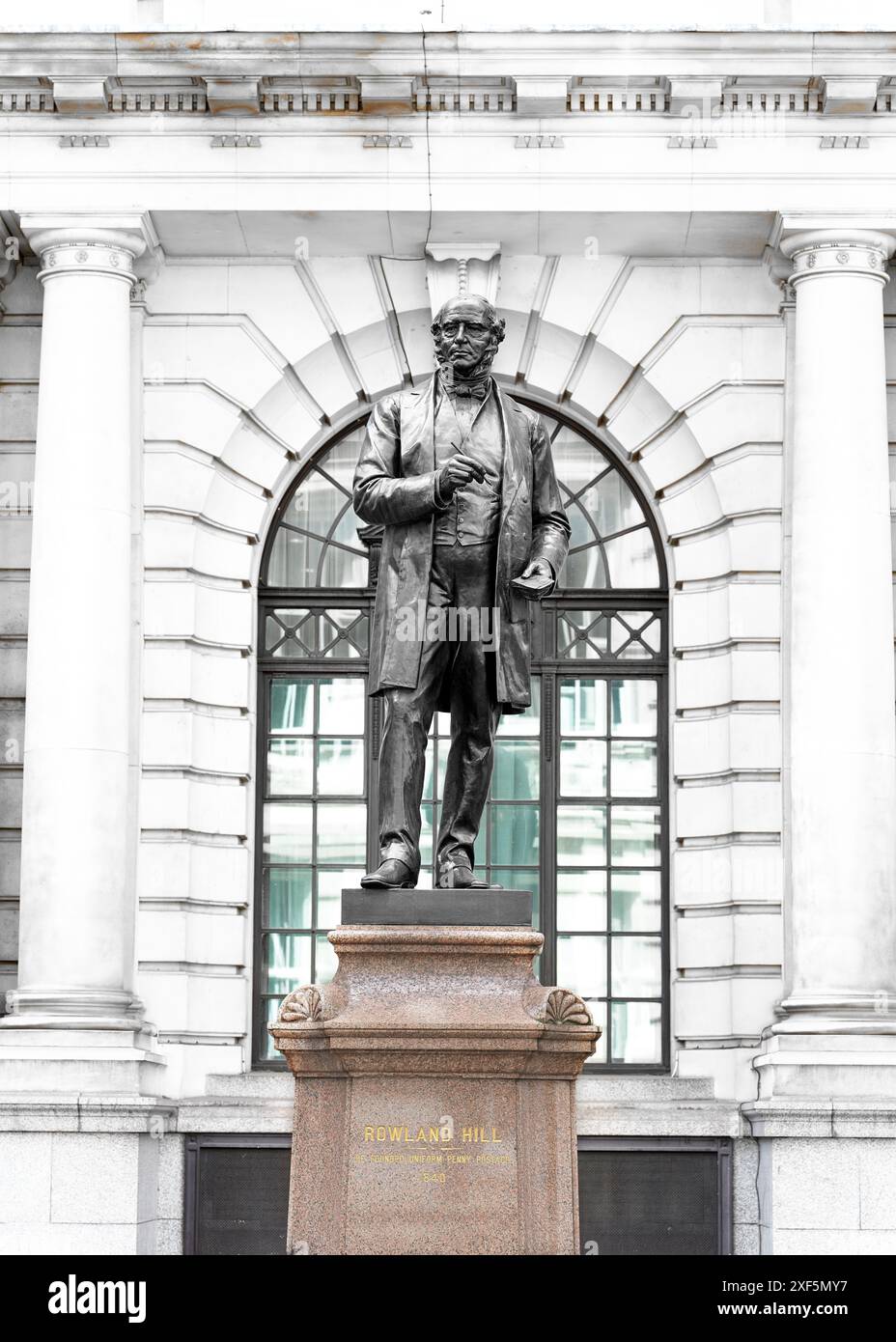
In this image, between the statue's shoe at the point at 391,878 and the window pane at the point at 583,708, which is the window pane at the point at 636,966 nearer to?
the window pane at the point at 583,708

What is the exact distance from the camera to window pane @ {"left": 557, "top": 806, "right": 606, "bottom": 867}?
20984mm

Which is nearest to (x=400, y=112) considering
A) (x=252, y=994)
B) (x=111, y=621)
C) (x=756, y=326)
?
(x=756, y=326)

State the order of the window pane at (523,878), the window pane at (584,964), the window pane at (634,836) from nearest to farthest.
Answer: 1. the window pane at (584,964)
2. the window pane at (523,878)
3. the window pane at (634,836)

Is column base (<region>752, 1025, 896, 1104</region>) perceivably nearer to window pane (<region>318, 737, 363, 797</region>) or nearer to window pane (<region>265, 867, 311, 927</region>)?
window pane (<region>265, 867, 311, 927</region>)

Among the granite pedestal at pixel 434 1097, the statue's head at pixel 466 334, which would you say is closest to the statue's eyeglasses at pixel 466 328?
the statue's head at pixel 466 334

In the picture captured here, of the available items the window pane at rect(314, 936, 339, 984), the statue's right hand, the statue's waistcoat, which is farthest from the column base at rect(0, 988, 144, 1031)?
the statue's right hand

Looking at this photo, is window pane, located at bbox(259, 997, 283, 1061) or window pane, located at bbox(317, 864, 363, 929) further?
window pane, located at bbox(317, 864, 363, 929)

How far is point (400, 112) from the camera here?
1969cm

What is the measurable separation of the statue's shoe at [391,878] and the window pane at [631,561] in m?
9.99

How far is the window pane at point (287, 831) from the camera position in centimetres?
2105

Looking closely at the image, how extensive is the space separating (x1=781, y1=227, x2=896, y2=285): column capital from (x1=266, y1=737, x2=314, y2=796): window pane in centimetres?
645

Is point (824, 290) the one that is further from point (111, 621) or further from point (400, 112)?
point (111, 621)

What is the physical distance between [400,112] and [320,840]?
267 inches

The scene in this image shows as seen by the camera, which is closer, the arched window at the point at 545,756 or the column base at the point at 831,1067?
the column base at the point at 831,1067
